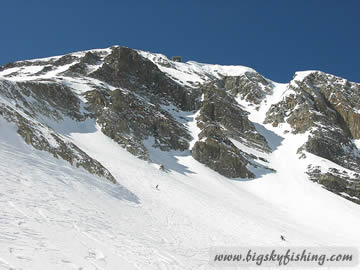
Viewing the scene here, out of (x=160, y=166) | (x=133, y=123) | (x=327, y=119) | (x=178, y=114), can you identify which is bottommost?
(x=160, y=166)

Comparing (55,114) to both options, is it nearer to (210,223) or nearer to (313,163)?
(210,223)

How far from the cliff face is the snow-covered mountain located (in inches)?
12.4

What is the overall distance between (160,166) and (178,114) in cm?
3438

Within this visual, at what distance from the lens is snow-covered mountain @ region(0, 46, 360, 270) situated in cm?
1055

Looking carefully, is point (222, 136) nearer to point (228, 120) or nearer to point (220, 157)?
point (220, 157)

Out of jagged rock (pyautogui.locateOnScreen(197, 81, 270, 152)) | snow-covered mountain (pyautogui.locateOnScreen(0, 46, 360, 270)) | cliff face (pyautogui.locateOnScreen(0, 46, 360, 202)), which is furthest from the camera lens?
jagged rock (pyautogui.locateOnScreen(197, 81, 270, 152))

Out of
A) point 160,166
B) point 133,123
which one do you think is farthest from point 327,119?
point 160,166

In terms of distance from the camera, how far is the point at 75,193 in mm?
15430

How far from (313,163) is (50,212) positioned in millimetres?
58251

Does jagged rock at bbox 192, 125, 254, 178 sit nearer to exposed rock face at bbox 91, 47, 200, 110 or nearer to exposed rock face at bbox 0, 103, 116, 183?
exposed rock face at bbox 91, 47, 200, 110

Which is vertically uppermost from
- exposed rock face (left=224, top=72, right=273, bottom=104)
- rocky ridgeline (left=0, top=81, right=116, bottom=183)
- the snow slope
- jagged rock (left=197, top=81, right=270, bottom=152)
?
exposed rock face (left=224, top=72, right=273, bottom=104)

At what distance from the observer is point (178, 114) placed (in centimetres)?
7044

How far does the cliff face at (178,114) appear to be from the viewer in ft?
127

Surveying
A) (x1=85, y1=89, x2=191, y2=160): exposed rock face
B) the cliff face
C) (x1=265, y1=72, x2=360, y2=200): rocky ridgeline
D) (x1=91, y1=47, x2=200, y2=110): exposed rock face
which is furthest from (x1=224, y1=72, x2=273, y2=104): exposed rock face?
(x1=85, y1=89, x2=191, y2=160): exposed rock face
